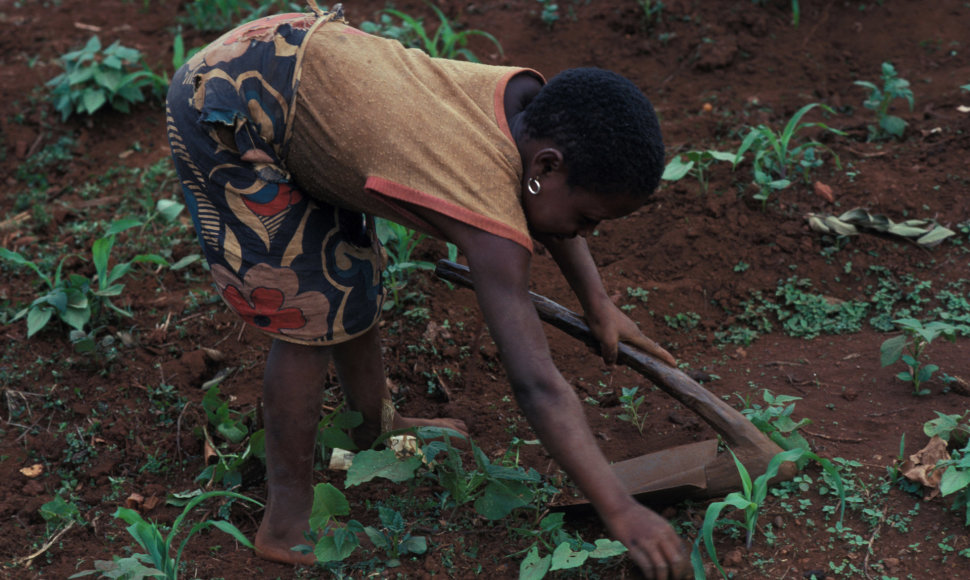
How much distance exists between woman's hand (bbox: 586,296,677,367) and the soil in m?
0.34

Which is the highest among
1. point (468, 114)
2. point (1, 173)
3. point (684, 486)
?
point (468, 114)

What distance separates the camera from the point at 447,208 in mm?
1784

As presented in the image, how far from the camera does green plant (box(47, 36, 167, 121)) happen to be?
420 cm

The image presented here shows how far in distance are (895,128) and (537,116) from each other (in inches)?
95.9

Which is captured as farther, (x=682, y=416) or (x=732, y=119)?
(x=732, y=119)

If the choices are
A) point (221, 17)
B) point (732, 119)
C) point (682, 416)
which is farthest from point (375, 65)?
point (221, 17)

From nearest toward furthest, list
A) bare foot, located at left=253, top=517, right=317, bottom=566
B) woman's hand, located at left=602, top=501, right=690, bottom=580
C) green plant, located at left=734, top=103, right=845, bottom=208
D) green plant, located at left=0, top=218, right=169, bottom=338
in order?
woman's hand, located at left=602, top=501, right=690, bottom=580 < bare foot, located at left=253, top=517, right=317, bottom=566 < green plant, located at left=0, top=218, right=169, bottom=338 < green plant, located at left=734, top=103, right=845, bottom=208

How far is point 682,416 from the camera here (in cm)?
265

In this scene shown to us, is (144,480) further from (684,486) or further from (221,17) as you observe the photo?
(221,17)

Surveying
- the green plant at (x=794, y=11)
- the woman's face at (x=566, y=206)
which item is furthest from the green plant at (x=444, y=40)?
the woman's face at (x=566, y=206)

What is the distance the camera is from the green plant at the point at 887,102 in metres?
3.66

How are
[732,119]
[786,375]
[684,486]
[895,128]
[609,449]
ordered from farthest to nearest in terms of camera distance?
[732,119] → [895,128] → [786,375] → [609,449] → [684,486]

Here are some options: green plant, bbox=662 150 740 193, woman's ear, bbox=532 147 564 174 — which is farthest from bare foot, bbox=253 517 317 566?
green plant, bbox=662 150 740 193

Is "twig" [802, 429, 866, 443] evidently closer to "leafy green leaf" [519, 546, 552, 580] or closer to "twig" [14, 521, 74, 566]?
"leafy green leaf" [519, 546, 552, 580]
